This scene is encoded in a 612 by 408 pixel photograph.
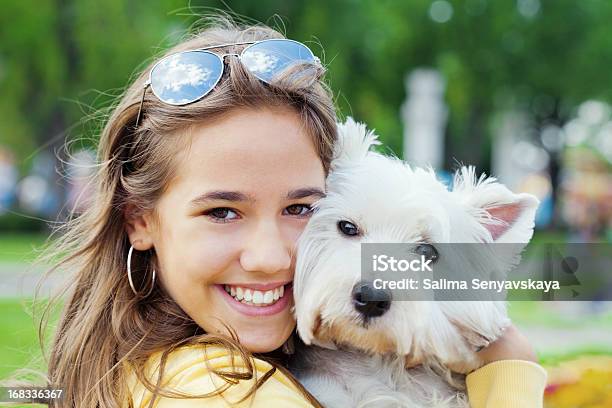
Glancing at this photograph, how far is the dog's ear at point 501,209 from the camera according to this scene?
7.92ft

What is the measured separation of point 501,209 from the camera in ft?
8.09

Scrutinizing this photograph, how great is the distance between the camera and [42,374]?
2.65 m

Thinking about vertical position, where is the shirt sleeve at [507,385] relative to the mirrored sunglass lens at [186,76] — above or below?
below

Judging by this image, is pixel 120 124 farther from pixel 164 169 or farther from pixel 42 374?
pixel 42 374

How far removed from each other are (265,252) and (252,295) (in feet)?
0.54

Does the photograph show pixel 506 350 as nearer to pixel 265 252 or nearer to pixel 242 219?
pixel 265 252

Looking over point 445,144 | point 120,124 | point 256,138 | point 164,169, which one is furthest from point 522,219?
point 445,144

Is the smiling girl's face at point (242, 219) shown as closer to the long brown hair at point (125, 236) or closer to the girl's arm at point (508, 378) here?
the long brown hair at point (125, 236)

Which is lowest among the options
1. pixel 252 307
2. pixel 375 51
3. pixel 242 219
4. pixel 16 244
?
pixel 252 307

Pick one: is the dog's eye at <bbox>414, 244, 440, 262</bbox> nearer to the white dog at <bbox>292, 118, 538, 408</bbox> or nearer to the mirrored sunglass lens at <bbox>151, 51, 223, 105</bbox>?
the white dog at <bbox>292, 118, 538, 408</bbox>

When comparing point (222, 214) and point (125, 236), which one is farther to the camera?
point (125, 236)

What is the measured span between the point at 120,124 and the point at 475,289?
130 cm

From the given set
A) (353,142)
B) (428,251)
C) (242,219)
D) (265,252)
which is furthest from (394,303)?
(353,142)

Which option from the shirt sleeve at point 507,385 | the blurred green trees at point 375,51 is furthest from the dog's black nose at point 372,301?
the blurred green trees at point 375,51
